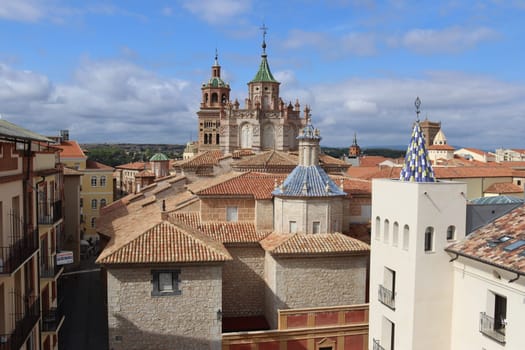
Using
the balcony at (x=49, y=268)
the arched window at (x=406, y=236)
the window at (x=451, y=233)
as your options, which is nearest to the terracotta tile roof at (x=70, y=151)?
the balcony at (x=49, y=268)

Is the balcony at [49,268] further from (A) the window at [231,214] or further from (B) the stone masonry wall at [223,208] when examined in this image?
(A) the window at [231,214]

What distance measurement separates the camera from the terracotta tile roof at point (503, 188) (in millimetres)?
47088

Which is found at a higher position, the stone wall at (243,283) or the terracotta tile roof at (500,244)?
the terracotta tile roof at (500,244)

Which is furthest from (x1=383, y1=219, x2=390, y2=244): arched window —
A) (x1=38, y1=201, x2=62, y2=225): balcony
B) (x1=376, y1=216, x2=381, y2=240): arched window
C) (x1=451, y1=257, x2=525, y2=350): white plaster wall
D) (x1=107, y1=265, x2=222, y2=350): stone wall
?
(x1=38, y1=201, x2=62, y2=225): balcony

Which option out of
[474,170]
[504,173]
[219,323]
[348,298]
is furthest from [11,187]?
[504,173]

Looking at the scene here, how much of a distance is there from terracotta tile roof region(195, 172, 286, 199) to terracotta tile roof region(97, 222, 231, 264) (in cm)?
443

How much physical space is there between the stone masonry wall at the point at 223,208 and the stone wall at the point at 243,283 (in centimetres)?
192

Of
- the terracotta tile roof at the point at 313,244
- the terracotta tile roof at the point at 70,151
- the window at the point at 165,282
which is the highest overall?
the terracotta tile roof at the point at 70,151

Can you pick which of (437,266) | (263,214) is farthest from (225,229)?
(437,266)

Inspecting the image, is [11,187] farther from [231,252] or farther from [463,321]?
[463,321]

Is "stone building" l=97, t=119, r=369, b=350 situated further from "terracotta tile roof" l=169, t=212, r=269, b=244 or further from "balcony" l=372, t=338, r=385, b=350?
"balcony" l=372, t=338, r=385, b=350

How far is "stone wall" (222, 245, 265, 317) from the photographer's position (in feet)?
68.5

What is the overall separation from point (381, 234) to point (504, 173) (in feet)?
147

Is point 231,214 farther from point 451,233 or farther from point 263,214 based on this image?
point 451,233
